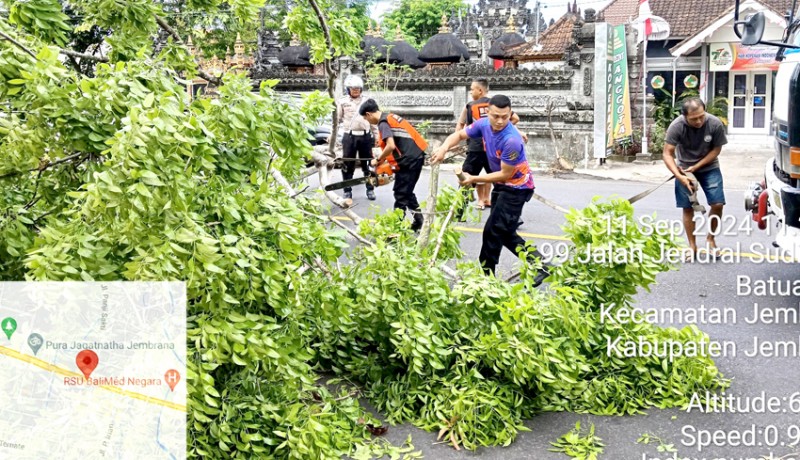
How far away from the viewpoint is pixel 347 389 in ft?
16.6

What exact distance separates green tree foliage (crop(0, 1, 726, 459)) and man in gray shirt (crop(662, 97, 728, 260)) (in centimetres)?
326

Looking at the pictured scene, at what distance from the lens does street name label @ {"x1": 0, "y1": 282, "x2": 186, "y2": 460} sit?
3656 mm

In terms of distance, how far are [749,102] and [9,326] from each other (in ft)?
84.2

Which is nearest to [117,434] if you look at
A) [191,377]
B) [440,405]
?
[191,377]

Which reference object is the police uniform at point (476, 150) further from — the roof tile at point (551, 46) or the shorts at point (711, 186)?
the roof tile at point (551, 46)

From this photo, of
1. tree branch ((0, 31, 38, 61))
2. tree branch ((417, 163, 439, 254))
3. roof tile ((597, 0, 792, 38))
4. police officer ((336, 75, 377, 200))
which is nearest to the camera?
tree branch ((0, 31, 38, 61))

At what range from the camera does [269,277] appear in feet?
12.6

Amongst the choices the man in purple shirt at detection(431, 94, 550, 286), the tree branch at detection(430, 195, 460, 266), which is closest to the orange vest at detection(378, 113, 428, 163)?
the man in purple shirt at detection(431, 94, 550, 286)

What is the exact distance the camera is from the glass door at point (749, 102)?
25830mm

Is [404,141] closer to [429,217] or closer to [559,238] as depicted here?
[559,238]

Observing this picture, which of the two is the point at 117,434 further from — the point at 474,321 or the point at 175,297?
the point at 474,321

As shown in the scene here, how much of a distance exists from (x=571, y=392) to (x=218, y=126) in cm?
246

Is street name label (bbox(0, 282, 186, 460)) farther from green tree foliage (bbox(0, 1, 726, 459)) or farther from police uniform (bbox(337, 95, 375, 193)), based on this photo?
police uniform (bbox(337, 95, 375, 193))

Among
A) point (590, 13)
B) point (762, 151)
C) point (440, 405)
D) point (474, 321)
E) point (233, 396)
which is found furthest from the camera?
point (762, 151)
